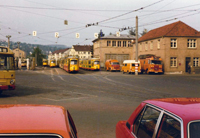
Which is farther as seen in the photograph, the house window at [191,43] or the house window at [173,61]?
the house window at [191,43]

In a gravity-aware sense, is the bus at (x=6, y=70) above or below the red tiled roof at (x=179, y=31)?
below

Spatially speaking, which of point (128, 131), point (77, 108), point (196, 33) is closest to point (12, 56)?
point (77, 108)

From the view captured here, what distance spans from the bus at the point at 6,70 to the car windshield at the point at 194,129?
41.5 ft

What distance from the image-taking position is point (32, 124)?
8.14 feet

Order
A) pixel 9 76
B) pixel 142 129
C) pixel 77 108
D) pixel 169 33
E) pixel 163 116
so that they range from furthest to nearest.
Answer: pixel 169 33, pixel 9 76, pixel 77 108, pixel 142 129, pixel 163 116

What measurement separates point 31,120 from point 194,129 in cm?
168

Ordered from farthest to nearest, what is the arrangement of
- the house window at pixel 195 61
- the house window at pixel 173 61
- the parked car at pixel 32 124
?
1. the house window at pixel 195 61
2. the house window at pixel 173 61
3. the parked car at pixel 32 124

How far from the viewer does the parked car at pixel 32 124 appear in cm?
229

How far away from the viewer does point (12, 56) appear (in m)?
14.4

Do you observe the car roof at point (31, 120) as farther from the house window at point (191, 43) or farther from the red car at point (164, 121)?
the house window at point (191, 43)

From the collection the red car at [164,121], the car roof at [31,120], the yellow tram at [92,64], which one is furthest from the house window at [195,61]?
the car roof at [31,120]

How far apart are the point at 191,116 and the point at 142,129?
3.34ft

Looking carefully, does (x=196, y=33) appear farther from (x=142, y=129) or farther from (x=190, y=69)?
(x=142, y=129)

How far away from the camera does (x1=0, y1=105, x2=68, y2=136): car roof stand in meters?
2.34
